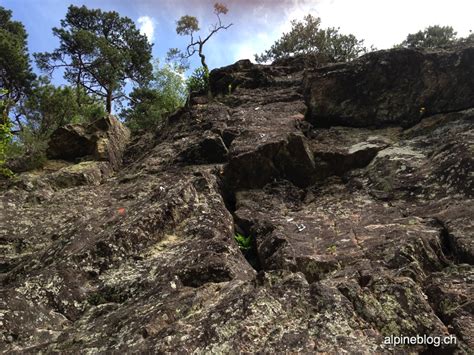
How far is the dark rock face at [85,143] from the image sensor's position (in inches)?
688

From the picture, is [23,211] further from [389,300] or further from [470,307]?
[470,307]

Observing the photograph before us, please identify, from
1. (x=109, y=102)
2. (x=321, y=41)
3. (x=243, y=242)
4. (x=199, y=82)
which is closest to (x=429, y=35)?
(x=321, y=41)

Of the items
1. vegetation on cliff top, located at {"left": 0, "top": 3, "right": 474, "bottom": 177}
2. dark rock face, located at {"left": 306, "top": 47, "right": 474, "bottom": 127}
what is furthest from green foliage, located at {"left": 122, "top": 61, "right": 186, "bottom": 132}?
dark rock face, located at {"left": 306, "top": 47, "right": 474, "bottom": 127}

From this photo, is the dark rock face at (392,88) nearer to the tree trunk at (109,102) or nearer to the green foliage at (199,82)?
the green foliage at (199,82)

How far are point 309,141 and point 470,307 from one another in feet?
29.1

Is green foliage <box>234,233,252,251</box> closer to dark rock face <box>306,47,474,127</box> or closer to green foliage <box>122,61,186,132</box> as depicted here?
dark rock face <box>306,47,474,127</box>

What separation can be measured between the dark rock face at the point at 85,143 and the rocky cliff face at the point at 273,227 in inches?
28.4

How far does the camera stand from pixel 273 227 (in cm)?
1037

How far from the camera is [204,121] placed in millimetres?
16719

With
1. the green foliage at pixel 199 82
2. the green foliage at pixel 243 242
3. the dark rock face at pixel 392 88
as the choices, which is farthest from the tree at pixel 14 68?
the green foliage at pixel 243 242

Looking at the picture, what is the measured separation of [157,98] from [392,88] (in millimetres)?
19444

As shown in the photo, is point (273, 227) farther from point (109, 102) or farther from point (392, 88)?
point (109, 102)

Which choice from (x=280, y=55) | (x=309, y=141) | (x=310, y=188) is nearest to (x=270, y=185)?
(x=310, y=188)

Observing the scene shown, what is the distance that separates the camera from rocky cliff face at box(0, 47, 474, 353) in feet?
20.8
